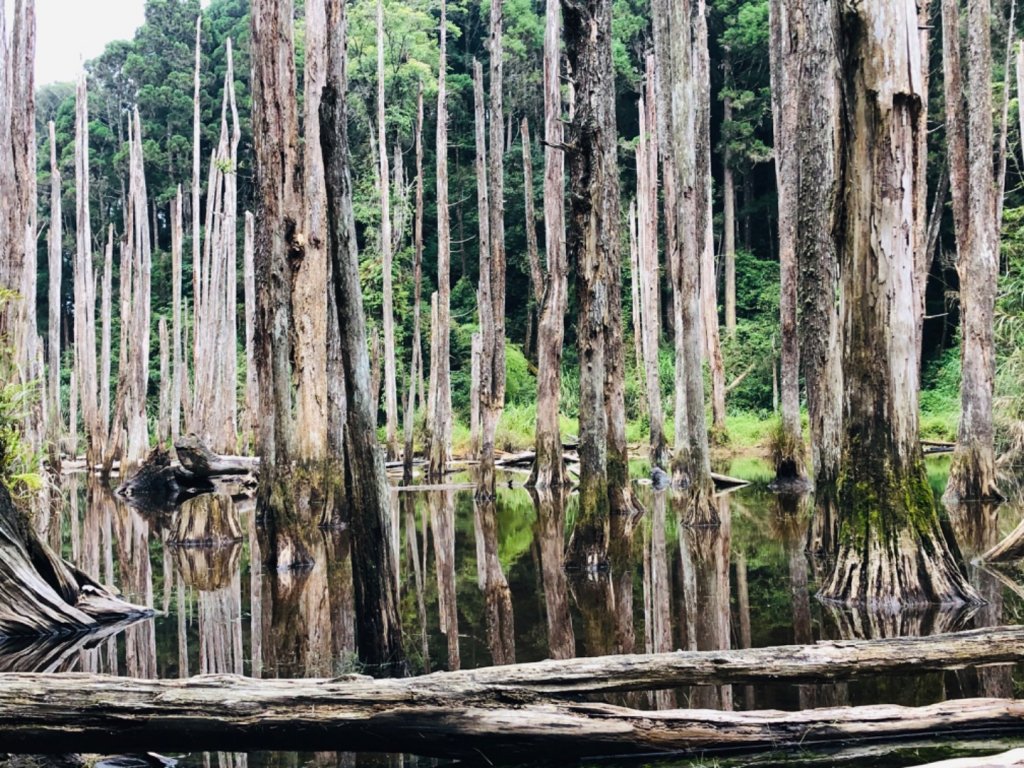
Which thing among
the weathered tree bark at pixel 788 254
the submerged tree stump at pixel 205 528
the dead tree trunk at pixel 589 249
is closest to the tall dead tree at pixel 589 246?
the dead tree trunk at pixel 589 249

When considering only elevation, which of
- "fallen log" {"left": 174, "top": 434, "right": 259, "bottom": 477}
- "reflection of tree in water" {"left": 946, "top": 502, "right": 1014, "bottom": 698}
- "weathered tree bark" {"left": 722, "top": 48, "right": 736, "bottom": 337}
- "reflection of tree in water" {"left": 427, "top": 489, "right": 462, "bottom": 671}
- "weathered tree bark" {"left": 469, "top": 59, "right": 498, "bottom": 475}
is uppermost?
"weathered tree bark" {"left": 722, "top": 48, "right": 736, "bottom": 337}

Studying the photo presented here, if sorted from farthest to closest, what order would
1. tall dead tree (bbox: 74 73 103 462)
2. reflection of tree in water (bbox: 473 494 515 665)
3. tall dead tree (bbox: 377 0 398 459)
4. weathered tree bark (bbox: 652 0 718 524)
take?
tall dead tree (bbox: 74 73 103 462)
tall dead tree (bbox: 377 0 398 459)
weathered tree bark (bbox: 652 0 718 524)
reflection of tree in water (bbox: 473 494 515 665)

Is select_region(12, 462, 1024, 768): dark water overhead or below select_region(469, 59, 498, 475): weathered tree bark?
below

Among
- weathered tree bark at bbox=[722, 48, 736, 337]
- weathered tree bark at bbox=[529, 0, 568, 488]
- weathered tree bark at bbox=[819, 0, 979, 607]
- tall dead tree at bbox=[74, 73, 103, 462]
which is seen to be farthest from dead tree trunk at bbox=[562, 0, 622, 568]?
weathered tree bark at bbox=[722, 48, 736, 337]

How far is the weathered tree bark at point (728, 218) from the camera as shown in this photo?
3412 cm

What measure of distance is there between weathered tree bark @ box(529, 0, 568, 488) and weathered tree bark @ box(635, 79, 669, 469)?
2.91 meters

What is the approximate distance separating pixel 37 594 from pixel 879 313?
19.6 feet

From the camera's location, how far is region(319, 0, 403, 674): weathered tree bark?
531 cm

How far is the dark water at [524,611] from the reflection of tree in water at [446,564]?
34 mm

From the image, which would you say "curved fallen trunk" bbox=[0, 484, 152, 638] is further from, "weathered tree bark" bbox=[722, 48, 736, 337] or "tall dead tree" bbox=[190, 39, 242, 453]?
"weathered tree bark" bbox=[722, 48, 736, 337]

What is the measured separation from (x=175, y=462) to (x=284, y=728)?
1940 centimetres

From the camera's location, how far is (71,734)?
3674 millimetres

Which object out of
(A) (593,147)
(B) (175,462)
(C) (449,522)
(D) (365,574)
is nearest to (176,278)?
(B) (175,462)

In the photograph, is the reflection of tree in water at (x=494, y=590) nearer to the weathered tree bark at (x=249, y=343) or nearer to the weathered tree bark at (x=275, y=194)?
the weathered tree bark at (x=275, y=194)
